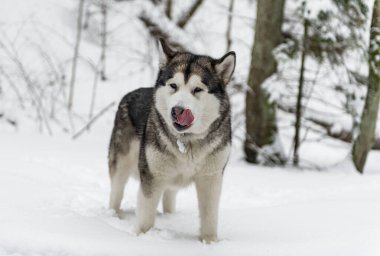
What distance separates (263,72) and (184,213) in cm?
351

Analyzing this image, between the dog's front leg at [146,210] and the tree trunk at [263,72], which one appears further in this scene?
the tree trunk at [263,72]

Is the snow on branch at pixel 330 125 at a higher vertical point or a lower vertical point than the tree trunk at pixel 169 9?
lower

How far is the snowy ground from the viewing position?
3.91 metres

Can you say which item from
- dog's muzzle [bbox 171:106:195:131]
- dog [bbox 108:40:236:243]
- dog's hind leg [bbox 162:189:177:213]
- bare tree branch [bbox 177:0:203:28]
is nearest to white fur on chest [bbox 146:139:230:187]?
dog [bbox 108:40:236:243]

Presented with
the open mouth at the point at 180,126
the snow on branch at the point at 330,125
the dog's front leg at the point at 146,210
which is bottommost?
the snow on branch at the point at 330,125

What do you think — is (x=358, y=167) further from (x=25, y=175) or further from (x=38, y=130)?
(x=38, y=130)

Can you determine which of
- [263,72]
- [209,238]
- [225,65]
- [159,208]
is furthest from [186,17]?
[209,238]

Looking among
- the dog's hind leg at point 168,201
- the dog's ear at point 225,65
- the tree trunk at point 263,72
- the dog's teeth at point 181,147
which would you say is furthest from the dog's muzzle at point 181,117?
the tree trunk at point 263,72

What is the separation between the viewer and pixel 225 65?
4348 mm

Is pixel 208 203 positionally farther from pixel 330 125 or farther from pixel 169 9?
pixel 169 9

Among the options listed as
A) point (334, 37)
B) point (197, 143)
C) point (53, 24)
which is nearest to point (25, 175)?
point (197, 143)

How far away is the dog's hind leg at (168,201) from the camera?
562cm

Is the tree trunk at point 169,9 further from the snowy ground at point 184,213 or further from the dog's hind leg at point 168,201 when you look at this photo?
the dog's hind leg at point 168,201

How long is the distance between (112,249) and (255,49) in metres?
5.40
